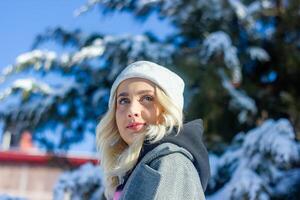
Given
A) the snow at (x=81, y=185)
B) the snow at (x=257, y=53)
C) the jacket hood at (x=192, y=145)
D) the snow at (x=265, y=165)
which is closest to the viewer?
the jacket hood at (x=192, y=145)

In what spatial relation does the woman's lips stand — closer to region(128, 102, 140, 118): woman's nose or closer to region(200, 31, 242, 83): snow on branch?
region(128, 102, 140, 118): woman's nose

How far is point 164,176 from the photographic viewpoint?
42.4 inches

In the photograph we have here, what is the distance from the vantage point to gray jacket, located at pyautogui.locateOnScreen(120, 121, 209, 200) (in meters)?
1.06

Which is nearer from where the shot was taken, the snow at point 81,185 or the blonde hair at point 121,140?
the blonde hair at point 121,140

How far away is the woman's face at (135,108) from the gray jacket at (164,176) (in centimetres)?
11

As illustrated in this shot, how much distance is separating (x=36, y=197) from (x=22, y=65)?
8302 millimetres

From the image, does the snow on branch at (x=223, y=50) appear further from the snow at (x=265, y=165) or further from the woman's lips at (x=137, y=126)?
the woman's lips at (x=137, y=126)

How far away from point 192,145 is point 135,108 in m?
0.18

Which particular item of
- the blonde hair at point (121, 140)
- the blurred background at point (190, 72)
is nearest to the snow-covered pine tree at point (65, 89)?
the blurred background at point (190, 72)

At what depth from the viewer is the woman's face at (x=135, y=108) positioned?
128 cm

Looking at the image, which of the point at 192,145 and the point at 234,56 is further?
the point at 234,56

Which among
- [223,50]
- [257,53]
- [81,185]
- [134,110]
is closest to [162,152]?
[134,110]

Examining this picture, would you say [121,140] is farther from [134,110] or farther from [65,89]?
[65,89]

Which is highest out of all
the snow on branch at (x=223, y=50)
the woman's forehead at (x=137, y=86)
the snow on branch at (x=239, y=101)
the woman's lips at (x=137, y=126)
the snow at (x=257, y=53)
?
the woman's forehead at (x=137, y=86)
